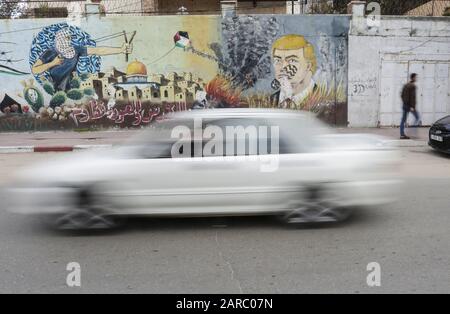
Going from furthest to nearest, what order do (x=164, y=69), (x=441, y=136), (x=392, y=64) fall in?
(x=392, y=64)
(x=164, y=69)
(x=441, y=136)

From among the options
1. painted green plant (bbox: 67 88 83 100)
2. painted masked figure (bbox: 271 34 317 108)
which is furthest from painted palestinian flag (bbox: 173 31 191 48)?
painted green plant (bbox: 67 88 83 100)

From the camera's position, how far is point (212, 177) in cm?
500

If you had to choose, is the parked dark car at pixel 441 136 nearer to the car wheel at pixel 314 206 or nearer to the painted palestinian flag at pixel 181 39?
the car wheel at pixel 314 206

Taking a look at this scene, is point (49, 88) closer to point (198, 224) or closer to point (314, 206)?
point (198, 224)

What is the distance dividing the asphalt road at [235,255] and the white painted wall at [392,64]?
36.4ft

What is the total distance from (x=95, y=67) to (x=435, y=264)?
14156 mm

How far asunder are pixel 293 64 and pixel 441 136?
22.5ft

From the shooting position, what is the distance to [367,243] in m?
4.75

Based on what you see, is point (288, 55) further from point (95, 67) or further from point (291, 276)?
point (291, 276)

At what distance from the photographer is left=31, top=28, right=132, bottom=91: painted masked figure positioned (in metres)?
15.7

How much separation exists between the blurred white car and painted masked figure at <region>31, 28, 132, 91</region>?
11543mm

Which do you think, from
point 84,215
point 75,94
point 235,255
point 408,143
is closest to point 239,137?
point 235,255
